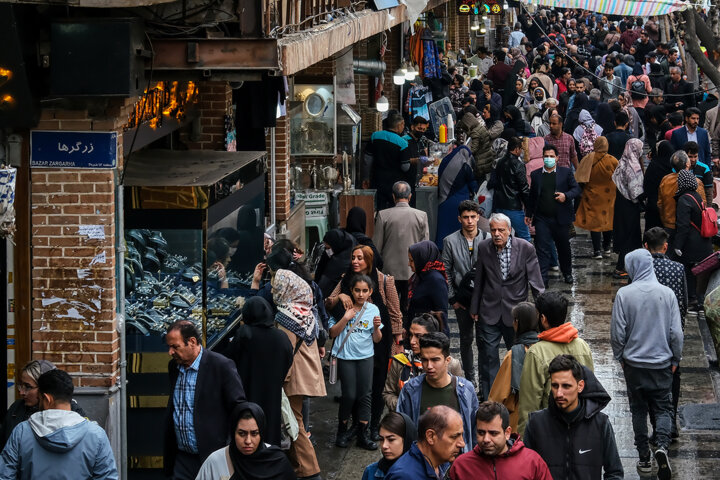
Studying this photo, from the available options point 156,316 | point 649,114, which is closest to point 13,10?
point 156,316

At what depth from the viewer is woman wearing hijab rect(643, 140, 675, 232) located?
15.5 metres

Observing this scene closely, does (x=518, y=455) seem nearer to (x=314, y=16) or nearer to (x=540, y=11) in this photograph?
(x=314, y=16)

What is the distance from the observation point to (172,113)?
11.8 metres

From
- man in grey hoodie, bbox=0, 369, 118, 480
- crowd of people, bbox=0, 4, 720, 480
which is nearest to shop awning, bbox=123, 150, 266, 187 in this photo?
crowd of people, bbox=0, 4, 720, 480

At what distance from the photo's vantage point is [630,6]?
21.3 meters

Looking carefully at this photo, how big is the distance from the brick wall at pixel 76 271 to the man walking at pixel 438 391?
2261 mm

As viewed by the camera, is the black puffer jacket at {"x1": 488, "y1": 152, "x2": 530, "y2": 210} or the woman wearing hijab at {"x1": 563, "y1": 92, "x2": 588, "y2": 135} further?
the woman wearing hijab at {"x1": 563, "y1": 92, "x2": 588, "y2": 135}

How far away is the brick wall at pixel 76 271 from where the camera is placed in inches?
344

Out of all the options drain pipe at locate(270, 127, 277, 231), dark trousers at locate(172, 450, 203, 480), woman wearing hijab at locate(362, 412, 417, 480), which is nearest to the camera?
woman wearing hijab at locate(362, 412, 417, 480)

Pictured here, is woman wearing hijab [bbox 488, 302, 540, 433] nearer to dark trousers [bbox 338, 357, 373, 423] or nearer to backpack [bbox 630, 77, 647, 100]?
dark trousers [bbox 338, 357, 373, 423]

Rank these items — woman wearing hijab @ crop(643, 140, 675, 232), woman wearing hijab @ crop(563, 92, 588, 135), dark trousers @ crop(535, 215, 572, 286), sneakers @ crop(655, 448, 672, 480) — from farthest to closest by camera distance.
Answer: woman wearing hijab @ crop(563, 92, 588, 135), dark trousers @ crop(535, 215, 572, 286), woman wearing hijab @ crop(643, 140, 675, 232), sneakers @ crop(655, 448, 672, 480)

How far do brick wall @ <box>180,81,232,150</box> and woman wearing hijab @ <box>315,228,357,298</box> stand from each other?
2.24m

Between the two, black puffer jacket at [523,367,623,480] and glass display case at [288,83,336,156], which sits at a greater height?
glass display case at [288,83,336,156]

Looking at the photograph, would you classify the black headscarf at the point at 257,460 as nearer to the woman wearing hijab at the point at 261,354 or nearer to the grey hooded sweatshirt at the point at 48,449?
the grey hooded sweatshirt at the point at 48,449
